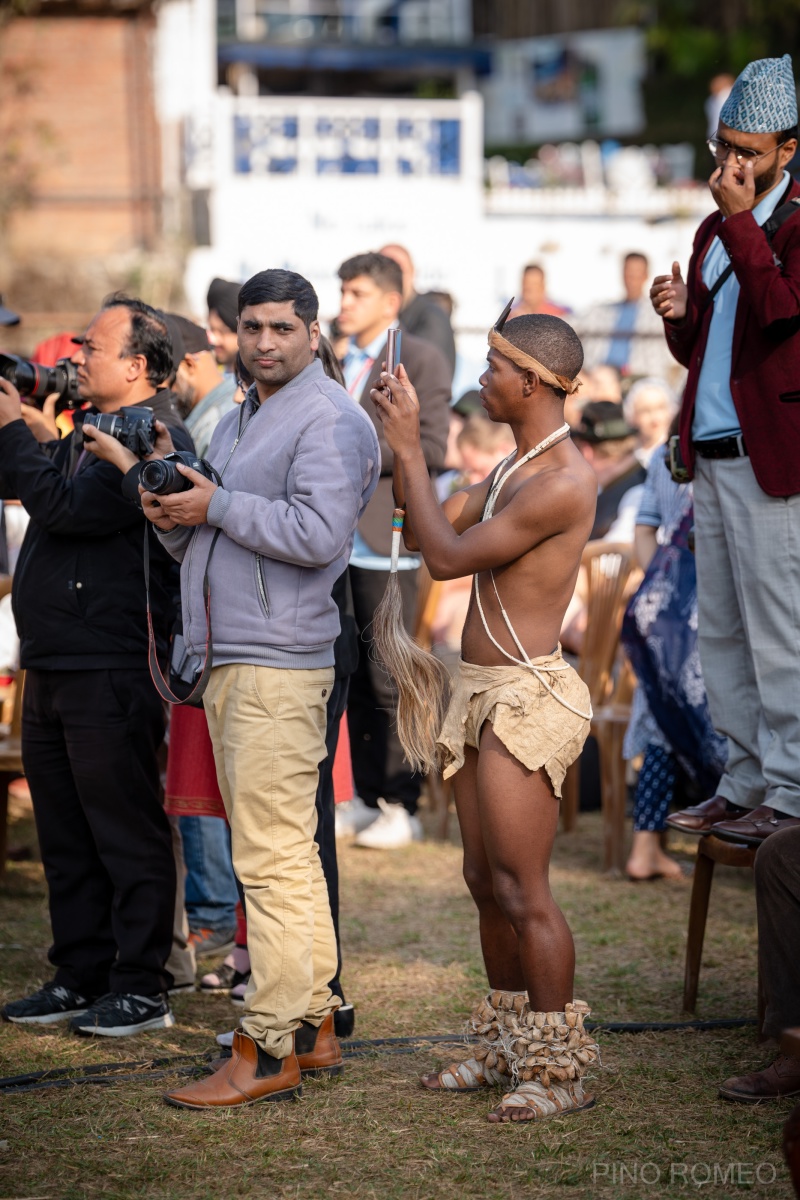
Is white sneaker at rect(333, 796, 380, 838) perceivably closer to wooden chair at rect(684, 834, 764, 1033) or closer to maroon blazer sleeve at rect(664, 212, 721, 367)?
wooden chair at rect(684, 834, 764, 1033)

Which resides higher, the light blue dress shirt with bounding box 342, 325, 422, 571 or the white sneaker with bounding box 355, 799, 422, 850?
the light blue dress shirt with bounding box 342, 325, 422, 571

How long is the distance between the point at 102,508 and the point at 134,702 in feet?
2.02

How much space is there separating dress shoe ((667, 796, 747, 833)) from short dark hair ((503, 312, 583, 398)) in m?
1.53

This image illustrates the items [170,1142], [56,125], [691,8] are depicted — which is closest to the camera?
[170,1142]

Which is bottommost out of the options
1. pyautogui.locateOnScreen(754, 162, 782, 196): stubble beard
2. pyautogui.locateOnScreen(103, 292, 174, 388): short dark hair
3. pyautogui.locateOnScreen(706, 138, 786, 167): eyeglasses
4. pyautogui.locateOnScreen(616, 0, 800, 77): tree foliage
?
pyautogui.locateOnScreen(103, 292, 174, 388): short dark hair

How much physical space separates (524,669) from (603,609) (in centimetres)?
323

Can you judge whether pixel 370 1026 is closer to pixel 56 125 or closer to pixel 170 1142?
pixel 170 1142

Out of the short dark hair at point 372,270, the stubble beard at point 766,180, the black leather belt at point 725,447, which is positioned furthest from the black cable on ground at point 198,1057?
the short dark hair at point 372,270

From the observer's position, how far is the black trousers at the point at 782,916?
3.94m

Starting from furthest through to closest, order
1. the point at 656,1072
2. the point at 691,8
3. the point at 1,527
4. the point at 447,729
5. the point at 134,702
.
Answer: the point at 691,8
the point at 1,527
the point at 134,702
the point at 656,1072
the point at 447,729

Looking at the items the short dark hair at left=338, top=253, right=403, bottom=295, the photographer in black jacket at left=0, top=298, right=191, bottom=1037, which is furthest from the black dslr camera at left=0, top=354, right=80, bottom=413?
the short dark hair at left=338, top=253, right=403, bottom=295

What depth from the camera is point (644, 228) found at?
677 inches

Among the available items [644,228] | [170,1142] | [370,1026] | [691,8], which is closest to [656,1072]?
[370,1026]

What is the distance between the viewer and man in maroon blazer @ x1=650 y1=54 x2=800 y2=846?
13.7 ft
